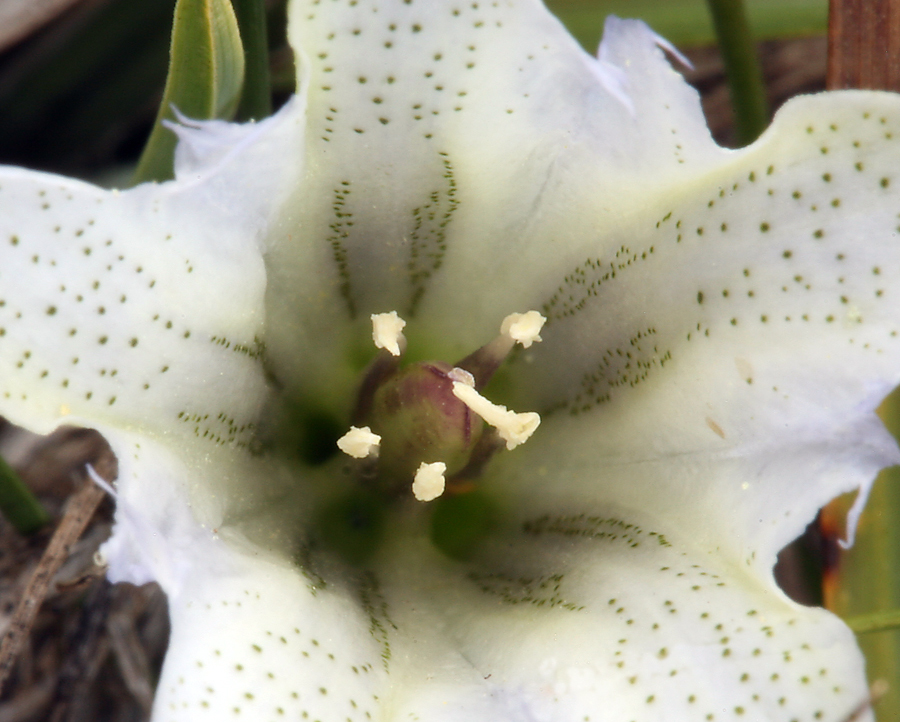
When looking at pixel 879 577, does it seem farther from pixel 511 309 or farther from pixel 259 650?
pixel 259 650

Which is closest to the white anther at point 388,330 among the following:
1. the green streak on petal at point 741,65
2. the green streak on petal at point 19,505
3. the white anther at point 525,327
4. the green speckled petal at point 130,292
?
the white anther at point 525,327

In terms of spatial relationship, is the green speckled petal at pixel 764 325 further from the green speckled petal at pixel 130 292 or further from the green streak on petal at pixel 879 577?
the green speckled petal at pixel 130 292

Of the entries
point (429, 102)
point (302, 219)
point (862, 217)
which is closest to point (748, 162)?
point (862, 217)

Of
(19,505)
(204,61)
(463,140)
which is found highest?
(204,61)

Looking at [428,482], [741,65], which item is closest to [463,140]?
[428,482]

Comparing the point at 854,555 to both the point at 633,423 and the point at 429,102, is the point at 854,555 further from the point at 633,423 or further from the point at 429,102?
→ the point at 429,102

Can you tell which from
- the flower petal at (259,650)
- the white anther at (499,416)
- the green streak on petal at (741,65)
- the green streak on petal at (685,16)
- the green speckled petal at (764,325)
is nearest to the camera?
the flower petal at (259,650)
